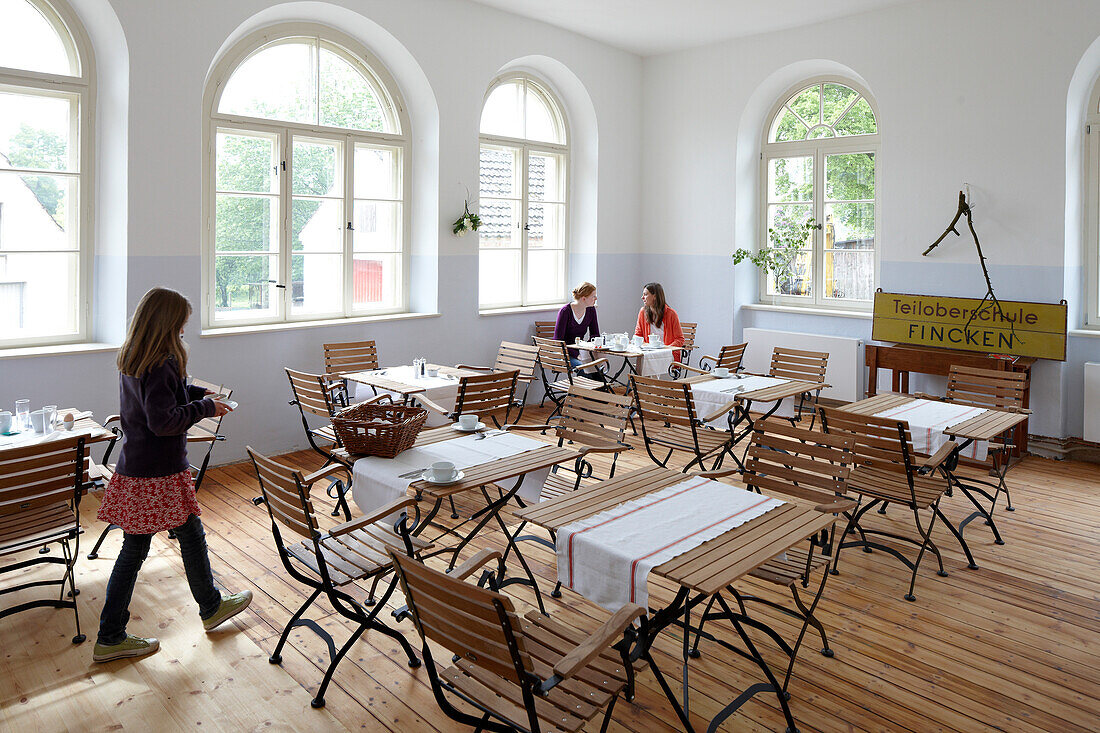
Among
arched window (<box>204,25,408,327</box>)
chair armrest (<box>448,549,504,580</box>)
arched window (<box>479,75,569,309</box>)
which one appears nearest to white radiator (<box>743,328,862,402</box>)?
arched window (<box>479,75,569,309</box>)

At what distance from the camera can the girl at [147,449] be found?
3445 mm

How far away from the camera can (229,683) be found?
3393 millimetres

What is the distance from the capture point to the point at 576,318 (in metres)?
8.26

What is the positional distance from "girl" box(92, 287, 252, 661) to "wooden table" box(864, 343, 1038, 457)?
19.3 feet

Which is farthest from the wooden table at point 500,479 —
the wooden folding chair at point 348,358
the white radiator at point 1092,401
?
the white radiator at point 1092,401

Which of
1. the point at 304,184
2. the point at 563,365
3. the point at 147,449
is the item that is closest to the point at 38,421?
the point at 147,449

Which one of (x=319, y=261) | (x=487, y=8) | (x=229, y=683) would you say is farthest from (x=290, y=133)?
(x=229, y=683)

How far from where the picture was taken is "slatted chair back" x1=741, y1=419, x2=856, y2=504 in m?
3.96

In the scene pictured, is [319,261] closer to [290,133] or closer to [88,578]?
[290,133]

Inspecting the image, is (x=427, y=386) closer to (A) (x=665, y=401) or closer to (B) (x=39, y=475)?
(A) (x=665, y=401)

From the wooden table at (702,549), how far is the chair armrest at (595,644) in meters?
0.19

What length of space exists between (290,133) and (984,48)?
6.11m

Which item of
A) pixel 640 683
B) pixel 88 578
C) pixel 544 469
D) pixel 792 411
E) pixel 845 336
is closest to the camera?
pixel 640 683

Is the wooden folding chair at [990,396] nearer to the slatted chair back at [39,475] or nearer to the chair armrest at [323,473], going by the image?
the chair armrest at [323,473]
